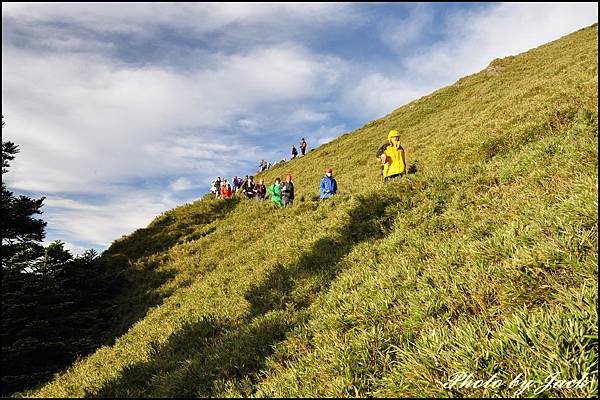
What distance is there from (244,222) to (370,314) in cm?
1674

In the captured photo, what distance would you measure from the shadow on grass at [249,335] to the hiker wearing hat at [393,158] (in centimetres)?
298

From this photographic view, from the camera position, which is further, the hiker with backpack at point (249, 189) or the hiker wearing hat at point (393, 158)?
the hiker with backpack at point (249, 189)

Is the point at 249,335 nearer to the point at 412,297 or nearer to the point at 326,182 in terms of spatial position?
the point at 412,297

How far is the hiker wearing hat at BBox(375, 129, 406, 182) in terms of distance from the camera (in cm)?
1298

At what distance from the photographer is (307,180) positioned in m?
30.9

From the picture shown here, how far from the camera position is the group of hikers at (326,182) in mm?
13062

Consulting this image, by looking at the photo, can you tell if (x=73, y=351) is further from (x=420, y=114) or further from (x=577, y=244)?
(x=420, y=114)

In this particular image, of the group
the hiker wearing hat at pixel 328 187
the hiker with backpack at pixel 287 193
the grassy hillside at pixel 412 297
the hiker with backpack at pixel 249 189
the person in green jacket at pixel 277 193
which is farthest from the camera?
the hiker with backpack at pixel 249 189

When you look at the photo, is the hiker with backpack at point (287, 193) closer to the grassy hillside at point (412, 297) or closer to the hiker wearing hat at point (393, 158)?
the grassy hillside at point (412, 297)

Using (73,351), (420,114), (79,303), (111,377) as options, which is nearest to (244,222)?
(79,303)

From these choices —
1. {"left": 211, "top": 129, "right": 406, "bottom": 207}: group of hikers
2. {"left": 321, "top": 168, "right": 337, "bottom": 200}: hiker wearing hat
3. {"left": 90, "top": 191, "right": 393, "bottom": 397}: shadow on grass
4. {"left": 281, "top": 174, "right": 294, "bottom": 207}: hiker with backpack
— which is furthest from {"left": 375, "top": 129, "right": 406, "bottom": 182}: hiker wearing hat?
{"left": 281, "top": 174, "right": 294, "bottom": 207}: hiker with backpack

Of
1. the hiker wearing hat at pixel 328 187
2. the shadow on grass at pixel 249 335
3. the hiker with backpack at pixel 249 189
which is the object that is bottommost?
the shadow on grass at pixel 249 335

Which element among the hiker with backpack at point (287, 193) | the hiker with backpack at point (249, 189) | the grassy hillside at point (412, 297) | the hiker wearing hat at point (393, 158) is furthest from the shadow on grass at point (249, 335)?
the hiker with backpack at point (249, 189)

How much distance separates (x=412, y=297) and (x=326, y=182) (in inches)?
498
